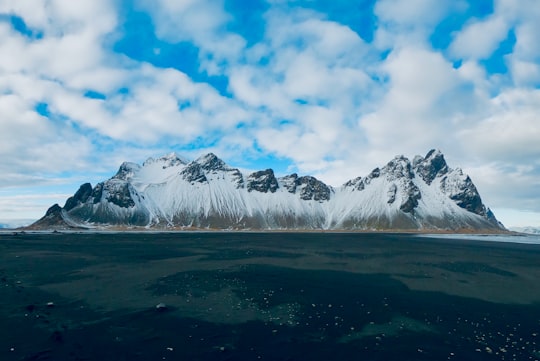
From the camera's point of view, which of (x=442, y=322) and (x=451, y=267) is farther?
(x=451, y=267)

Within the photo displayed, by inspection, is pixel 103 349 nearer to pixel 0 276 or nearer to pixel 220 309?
pixel 220 309

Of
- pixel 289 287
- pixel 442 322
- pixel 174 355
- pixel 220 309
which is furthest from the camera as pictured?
pixel 289 287

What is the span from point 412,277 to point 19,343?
200ft

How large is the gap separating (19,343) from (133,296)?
56.6ft

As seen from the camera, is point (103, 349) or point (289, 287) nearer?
point (103, 349)

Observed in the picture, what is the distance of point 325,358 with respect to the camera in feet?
83.4

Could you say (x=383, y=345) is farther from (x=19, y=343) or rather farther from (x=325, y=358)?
(x=19, y=343)

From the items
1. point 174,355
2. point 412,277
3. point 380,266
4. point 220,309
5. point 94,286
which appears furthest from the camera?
point 380,266

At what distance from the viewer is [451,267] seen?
78.9 metres

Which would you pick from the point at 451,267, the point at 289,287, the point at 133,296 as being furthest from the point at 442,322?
the point at 451,267

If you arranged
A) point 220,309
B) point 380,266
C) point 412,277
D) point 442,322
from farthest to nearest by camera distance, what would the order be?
1. point 380,266
2. point 412,277
3. point 220,309
4. point 442,322

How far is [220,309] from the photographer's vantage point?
38.2m

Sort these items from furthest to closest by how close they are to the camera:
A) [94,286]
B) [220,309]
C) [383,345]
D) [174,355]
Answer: [94,286] → [220,309] → [383,345] → [174,355]

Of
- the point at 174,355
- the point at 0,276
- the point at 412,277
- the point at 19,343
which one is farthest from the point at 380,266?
the point at 0,276
